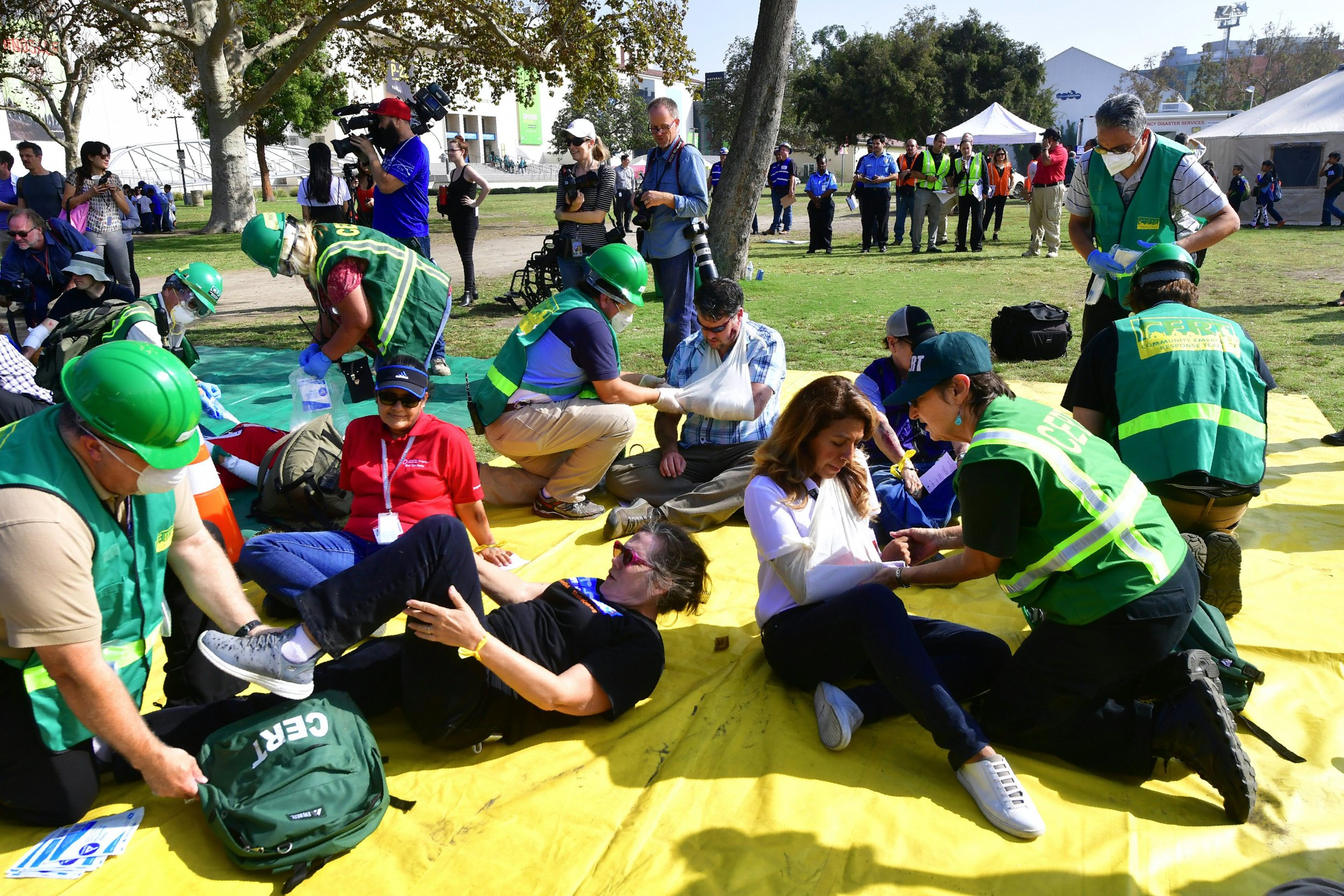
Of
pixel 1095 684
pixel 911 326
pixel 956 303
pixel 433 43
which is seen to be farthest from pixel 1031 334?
pixel 433 43

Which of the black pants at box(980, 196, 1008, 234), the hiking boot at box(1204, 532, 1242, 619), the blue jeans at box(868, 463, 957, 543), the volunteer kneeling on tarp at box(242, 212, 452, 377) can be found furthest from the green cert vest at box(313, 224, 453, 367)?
the black pants at box(980, 196, 1008, 234)

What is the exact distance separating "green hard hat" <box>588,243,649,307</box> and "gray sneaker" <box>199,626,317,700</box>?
2.49 metres

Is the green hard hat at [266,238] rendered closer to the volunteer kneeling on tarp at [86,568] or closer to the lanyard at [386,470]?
the lanyard at [386,470]

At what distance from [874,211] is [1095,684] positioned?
49.3ft

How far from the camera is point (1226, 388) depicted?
3.41m

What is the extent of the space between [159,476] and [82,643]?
1.36 ft

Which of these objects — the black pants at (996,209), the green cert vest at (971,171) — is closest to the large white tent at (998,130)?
the black pants at (996,209)

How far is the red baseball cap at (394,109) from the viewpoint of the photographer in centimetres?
663

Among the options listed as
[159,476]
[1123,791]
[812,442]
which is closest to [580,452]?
[812,442]

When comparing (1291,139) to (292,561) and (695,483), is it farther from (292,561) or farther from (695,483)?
(292,561)

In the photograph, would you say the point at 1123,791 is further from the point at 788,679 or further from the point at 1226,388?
the point at 1226,388

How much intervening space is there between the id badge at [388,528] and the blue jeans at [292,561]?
70 millimetres

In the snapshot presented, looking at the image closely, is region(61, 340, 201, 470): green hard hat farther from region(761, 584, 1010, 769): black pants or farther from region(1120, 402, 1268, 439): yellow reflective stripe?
region(1120, 402, 1268, 439): yellow reflective stripe

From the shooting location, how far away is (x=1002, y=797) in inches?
97.0
